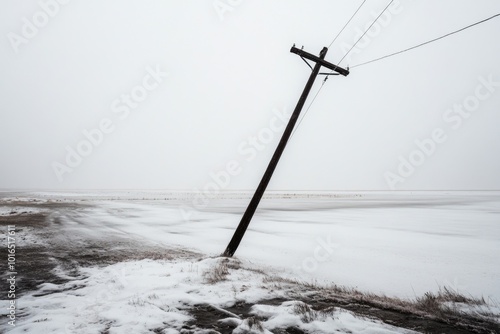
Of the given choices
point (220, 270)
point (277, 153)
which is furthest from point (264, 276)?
point (277, 153)

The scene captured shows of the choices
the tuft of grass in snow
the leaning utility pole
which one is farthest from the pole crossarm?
the tuft of grass in snow

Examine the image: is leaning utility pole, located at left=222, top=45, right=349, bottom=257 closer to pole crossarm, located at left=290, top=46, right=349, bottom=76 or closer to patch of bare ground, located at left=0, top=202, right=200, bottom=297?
pole crossarm, located at left=290, top=46, right=349, bottom=76

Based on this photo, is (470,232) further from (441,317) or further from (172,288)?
(172,288)

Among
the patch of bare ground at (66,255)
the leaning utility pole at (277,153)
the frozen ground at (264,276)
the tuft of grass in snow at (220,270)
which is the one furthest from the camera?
the leaning utility pole at (277,153)

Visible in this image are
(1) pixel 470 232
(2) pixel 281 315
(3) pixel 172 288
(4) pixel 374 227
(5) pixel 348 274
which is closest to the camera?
(2) pixel 281 315

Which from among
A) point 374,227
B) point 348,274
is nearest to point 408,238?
point 374,227

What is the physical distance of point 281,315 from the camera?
165 inches

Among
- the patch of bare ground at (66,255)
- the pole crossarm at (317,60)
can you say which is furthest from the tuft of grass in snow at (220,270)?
the pole crossarm at (317,60)

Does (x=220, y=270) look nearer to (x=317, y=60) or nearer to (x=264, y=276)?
(x=264, y=276)

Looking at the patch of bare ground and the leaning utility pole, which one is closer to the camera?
the patch of bare ground

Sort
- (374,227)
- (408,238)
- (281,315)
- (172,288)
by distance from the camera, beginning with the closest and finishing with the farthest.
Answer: (281,315)
(172,288)
(408,238)
(374,227)

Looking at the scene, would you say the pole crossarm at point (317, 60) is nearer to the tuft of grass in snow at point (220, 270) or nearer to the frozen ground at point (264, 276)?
the frozen ground at point (264, 276)

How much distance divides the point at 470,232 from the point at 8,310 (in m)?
16.9

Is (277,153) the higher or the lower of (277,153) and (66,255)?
the higher
